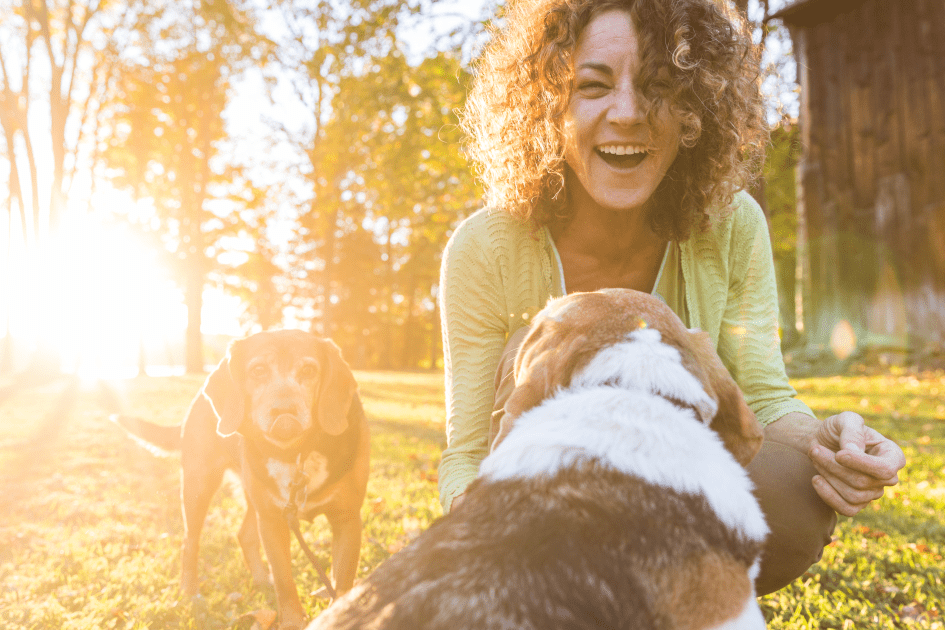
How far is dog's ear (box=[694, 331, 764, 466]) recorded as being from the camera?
1.89m

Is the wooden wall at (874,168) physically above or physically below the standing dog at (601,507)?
above

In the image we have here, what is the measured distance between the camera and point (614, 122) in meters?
2.71

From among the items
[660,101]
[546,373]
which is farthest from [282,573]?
[660,101]

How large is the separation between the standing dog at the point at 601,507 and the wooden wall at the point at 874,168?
1522cm

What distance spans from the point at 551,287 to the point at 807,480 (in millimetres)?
1303

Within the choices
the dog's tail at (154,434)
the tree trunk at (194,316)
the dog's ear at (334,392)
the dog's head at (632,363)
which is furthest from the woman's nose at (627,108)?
the tree trunk at (194,316)

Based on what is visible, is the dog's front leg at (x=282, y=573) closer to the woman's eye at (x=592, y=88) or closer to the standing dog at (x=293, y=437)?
the standing dog at (x=293, y=437)

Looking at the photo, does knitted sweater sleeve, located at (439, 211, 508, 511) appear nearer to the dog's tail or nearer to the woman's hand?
the woman's hand

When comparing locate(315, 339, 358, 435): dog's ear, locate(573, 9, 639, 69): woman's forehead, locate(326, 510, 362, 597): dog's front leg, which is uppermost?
locate(573, 9, 639, 69): woman's forehead

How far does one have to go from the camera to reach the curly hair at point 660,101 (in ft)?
9.03

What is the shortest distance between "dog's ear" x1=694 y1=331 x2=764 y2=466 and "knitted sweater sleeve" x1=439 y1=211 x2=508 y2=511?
1131 millimetres

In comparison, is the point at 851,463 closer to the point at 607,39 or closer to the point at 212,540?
the point at 607,39

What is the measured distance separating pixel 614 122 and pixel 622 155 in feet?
0.54

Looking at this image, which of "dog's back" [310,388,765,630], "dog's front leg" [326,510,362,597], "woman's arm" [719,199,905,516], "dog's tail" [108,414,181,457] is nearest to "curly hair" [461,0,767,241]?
"woman's arm" [719,199,905,516]
